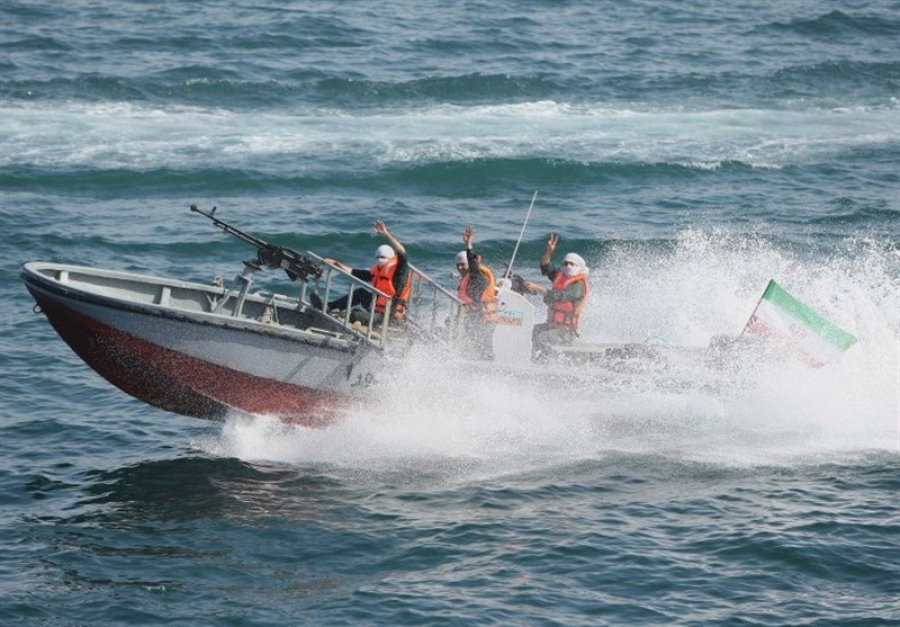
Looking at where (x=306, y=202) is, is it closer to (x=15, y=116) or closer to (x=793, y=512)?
(x=15, y=116)

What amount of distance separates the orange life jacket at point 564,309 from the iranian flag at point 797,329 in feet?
8.18

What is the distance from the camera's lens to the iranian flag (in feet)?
72.9

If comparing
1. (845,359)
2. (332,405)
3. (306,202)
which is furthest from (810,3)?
(332,405)

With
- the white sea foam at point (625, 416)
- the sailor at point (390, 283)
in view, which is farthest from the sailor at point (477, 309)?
the sailor at point (390, 283)

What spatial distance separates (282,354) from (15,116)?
82.3ft

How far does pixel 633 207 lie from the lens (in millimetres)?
36156

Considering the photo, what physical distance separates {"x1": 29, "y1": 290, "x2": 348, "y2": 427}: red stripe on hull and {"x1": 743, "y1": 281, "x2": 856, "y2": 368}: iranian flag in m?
6.29

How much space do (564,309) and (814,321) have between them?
368 centimetres

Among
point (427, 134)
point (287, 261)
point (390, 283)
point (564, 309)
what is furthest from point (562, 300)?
point (427, 134)

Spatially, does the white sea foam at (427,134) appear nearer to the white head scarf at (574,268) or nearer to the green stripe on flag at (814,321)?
the white head scarf at (574,268)

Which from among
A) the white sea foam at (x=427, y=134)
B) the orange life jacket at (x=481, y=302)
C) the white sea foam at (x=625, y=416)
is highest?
the white sea foam at (x=427, y=134)

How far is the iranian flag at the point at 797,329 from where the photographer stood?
22219mm

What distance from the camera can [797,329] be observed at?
2241 cm

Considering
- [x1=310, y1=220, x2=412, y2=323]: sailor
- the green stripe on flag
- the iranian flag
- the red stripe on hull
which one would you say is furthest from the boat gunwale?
the green stripe on flag
